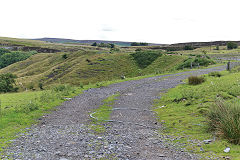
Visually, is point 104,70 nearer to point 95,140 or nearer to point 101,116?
point 101,116

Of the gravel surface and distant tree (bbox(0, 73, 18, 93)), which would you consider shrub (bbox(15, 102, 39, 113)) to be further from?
distant tree (bbox(0, 73, 18, 93))

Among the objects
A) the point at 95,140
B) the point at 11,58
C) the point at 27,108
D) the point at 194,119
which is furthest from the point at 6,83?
the point at 11,58

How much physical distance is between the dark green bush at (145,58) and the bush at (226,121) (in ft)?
170

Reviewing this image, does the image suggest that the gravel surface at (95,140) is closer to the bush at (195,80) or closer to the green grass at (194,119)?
the green grass at (194,119)

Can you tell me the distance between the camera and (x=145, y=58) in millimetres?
62375

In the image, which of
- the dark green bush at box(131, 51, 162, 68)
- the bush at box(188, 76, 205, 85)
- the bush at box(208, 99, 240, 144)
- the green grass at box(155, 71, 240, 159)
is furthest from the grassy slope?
the bush at box(208, 99, 240, 144)

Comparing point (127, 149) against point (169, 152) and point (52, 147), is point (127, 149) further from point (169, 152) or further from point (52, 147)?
point (52, 147)

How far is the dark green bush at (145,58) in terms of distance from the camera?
196 ft

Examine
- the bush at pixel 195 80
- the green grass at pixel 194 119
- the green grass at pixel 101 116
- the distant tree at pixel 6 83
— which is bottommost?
the distant tree at pixel 6 83

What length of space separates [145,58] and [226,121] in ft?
186

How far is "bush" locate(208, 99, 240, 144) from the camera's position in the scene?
19.9 ft

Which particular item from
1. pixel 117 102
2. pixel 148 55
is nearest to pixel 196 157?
pixel 117 102

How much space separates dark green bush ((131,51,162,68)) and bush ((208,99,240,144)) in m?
51.9

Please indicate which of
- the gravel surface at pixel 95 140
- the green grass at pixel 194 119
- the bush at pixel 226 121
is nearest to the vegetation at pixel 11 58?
the gravel surface at pixel 95 140
